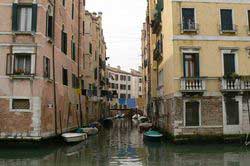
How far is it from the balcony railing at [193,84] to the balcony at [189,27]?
328cm

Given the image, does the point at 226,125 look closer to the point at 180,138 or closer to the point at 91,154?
the point at 180,138

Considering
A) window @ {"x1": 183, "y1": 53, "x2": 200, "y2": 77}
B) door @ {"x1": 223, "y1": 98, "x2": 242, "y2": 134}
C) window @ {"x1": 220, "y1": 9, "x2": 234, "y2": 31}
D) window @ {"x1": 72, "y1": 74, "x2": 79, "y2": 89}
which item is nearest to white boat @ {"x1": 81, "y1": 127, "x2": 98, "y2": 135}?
window @ {"x1": 72, "y1": 74, "x2": 79, "y2": 89}

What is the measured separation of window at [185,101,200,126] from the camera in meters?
22.5

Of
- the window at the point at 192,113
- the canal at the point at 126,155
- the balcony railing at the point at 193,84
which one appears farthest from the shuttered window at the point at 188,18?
the canal at the point at 126,155

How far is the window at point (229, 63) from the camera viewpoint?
22.8 m

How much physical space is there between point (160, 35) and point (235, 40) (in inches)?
288

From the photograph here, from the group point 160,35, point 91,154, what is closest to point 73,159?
point 91,154

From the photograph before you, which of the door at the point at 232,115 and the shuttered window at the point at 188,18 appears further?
the shuttered window at the point at 188,18

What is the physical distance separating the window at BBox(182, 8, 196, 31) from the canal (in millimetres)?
7983

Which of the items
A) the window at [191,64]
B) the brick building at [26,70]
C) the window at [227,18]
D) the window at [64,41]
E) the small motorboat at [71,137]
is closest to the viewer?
the brick building at [26,70]

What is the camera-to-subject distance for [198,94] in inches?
882

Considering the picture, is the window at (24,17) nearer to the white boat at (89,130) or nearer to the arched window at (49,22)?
the arched window at (49,22)

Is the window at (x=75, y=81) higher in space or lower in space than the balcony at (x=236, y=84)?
higher

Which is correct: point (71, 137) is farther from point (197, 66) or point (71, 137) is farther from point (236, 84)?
point (236, 84)
